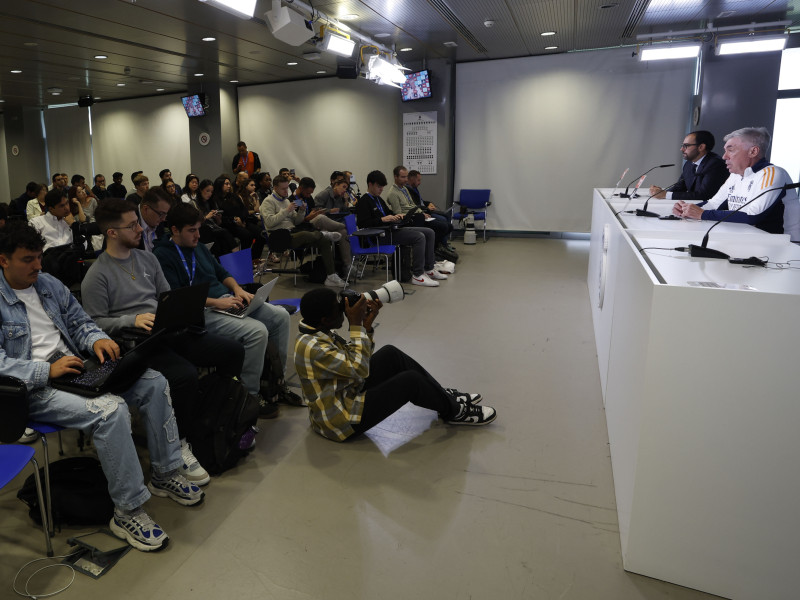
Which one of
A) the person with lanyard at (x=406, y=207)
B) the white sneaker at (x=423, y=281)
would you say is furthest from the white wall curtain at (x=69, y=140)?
the white sneaker at (x=423, y=281)

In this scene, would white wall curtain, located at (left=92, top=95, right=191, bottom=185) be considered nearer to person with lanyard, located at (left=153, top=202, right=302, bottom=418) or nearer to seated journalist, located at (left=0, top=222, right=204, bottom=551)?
person with lanyard, located at (left=153, top=202, right=302, bottom=418)

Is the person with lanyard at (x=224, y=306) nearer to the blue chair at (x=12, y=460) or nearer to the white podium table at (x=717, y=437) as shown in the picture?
the blue chair at (x=12, y=460)

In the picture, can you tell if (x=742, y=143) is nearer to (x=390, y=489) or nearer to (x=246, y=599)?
(x=390, y=489)

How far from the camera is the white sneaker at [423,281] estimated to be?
6191 millimetres

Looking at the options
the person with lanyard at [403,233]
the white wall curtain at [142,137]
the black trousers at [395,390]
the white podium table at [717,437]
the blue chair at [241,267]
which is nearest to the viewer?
the white podium table at [717,437]

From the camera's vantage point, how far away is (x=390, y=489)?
235 centimetres

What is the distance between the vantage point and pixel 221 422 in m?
2.46

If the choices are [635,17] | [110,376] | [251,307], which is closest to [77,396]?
[110,376]

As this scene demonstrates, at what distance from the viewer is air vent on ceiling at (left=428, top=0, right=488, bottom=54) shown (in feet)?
18.9

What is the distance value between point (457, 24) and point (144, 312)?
5653mm

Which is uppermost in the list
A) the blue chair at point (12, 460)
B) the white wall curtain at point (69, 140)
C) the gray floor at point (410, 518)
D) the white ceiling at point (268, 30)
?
the white ceiling at point (268, 30)

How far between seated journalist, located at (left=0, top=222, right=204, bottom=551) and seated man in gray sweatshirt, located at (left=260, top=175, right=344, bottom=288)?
150 inches

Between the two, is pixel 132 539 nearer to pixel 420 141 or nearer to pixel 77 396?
pixel 77 396

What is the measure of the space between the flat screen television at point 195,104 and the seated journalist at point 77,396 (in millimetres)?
9093
